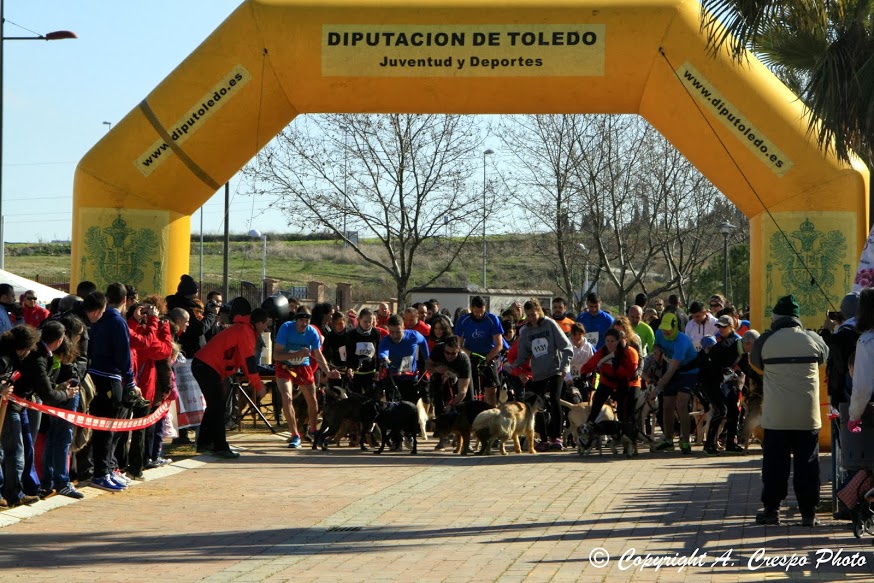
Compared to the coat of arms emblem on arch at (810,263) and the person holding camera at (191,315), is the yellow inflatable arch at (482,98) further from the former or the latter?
the person holding camera at (191,315)

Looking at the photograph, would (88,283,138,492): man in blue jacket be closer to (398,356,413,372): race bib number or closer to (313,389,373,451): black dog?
(313,389,373,451): black dog

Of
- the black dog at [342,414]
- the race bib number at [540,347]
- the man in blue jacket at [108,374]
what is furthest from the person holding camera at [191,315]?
the race bib number at [540,347]

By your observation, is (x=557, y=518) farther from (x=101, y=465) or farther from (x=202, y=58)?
(x=202, y=58)

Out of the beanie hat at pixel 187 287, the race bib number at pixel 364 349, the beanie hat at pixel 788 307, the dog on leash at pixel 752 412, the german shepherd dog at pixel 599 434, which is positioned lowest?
the german shepherd dog at pixel 599 434

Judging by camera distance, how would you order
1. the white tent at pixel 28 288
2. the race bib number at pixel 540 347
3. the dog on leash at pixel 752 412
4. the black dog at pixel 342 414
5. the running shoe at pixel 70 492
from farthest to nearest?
1. the white tent at pixel 28 288
2. the race bib number at pixel 540 347
3. the black dog at pixel 342 414
4. the dog on leash at pixel 752 412
5. the running shoe at pixel 70 492

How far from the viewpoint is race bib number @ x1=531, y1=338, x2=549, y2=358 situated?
48.9 feet

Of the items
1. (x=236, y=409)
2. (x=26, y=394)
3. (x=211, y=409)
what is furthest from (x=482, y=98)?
(x=26, y=394)

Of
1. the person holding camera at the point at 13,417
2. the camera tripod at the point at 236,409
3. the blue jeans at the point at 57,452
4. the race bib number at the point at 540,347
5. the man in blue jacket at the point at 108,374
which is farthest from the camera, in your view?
the camera tripod at the point at 236,409

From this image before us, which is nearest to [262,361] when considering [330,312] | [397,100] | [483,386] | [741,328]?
[330,312]

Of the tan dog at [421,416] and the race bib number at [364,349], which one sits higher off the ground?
the race bib number at [364,349]

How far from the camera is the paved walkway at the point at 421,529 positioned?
7.43 m

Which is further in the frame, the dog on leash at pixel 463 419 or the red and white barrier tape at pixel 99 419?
the dog on leash at pixel 463 419

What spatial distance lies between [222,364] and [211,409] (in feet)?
A: 1.75

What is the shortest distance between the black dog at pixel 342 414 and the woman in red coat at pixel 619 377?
2.80m
